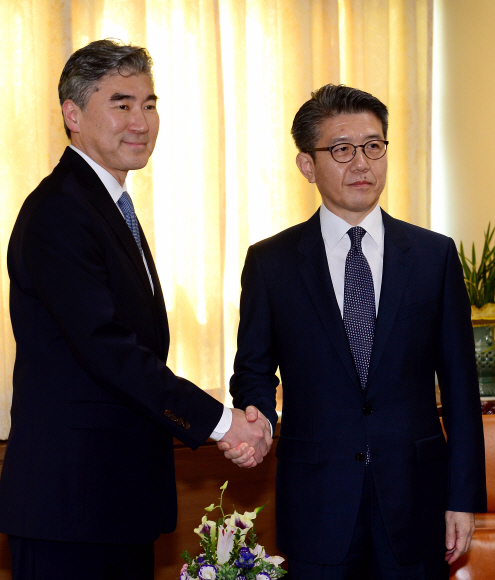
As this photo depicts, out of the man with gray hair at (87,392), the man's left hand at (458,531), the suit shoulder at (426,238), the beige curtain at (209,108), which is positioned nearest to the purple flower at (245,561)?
the man with gray hair at (87,392)

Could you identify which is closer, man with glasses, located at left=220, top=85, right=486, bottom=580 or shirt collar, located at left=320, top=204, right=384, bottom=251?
man with glasses, located at left=220, top=85, right=486, bottom=580

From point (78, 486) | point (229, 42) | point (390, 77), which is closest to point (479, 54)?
point (390, 77)

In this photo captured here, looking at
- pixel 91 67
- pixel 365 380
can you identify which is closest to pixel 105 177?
pixel 91 67

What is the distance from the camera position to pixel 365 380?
5.34ft

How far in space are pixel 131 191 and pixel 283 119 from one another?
891mm

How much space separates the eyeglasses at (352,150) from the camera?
1.77 metres

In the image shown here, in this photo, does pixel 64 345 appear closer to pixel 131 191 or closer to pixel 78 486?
pixel 78 486

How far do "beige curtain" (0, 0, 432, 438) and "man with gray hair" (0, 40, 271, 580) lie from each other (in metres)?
1.44

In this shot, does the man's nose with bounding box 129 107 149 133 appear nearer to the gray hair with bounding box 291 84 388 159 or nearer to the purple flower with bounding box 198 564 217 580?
the gray hair with bounding box 291 84 388 159

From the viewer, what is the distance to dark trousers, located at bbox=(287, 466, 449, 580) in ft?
5.16

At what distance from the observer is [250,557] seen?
5.60ft

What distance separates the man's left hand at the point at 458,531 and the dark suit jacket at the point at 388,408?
20 millimetres

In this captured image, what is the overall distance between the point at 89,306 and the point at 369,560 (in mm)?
884

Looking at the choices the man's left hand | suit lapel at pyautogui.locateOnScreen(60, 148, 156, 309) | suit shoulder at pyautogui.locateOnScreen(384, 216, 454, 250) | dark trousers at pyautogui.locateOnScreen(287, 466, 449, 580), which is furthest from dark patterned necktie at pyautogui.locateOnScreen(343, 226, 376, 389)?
suit lapel at pyautogui.locateOnScreen(60, 148, 156, 309)
